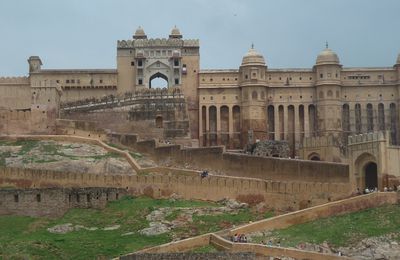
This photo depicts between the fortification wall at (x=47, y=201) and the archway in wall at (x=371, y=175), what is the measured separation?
46.8ft

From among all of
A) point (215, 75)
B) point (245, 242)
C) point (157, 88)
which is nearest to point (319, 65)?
point (215, 75)

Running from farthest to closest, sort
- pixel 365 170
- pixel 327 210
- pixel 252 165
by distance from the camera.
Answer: pixel 252 165, pixel 365 170, pixel 327 210

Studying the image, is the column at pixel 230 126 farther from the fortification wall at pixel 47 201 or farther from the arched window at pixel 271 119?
the fortification wall at pixel 47 201

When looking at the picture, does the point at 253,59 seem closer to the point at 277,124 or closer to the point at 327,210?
the point at 277,124

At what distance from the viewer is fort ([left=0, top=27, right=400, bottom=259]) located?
163ft

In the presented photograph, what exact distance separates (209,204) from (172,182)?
2.65 m

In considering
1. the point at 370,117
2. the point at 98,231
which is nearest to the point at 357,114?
the point at 370,117

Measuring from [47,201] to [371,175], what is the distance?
57.4 ft

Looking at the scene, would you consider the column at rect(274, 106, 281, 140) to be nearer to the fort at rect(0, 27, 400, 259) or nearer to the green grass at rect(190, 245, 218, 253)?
the fort at rect(0, 27, 400, 259)

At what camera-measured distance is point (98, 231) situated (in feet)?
147

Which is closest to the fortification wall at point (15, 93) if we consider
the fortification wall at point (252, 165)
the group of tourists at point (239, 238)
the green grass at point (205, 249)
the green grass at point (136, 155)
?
the green grass at point (136, 155)

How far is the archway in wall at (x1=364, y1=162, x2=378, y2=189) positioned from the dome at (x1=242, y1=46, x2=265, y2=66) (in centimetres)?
2329

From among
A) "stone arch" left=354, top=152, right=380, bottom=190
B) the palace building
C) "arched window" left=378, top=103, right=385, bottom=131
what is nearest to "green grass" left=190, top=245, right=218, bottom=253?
"stone arch" left=354, top=152, right=380, bottom=190

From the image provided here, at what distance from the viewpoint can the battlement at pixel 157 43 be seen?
244 ft
